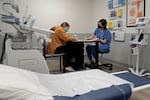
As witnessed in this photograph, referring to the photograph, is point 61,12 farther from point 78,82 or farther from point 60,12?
point 78,82

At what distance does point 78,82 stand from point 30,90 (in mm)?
696

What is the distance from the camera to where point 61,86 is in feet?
5.75

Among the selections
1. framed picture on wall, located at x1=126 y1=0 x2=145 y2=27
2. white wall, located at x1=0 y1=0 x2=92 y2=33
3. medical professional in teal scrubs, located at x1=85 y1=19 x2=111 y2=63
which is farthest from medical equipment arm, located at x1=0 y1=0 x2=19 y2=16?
framed picture on wall, located at x1=126 y1=0 x2=145 y2=27

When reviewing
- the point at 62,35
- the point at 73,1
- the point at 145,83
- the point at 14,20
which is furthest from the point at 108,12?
the point at 145,83

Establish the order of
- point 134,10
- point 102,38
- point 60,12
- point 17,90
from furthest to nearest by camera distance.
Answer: point 60,12 → point 102,38 → point 134,10 → point 17,90

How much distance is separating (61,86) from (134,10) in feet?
10.1

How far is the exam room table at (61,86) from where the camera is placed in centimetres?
115

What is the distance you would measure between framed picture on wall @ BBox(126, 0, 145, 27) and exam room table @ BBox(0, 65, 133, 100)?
8.12ft

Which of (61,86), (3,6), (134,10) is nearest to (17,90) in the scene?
(61,86)

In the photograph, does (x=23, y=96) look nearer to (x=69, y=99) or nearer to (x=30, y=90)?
(x=30, y=90)

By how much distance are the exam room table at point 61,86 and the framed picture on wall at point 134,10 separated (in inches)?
97.5

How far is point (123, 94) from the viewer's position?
1.45 m

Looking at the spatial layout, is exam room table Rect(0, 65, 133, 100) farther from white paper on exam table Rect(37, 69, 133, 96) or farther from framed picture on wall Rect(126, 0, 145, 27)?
framed picture on wall Rect(126, 0, 145, 27)

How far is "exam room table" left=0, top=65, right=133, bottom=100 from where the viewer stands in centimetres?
115
